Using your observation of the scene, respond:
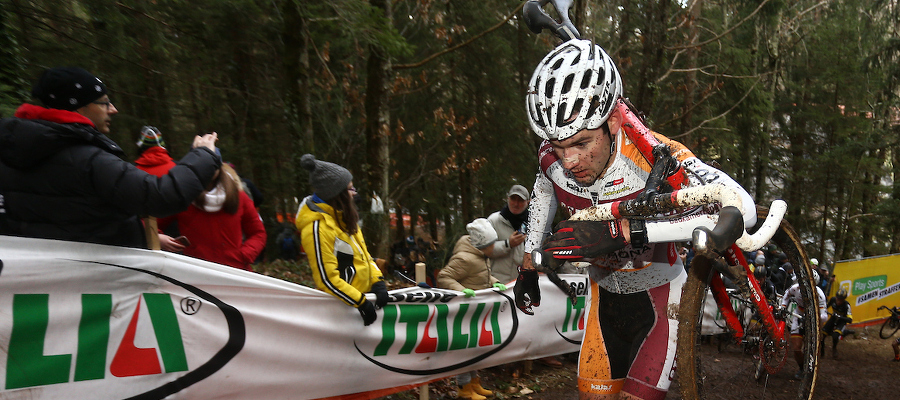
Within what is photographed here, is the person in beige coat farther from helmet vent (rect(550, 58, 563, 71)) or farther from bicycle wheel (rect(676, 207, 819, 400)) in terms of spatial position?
helmet vent (rect(550, 58, 563, 71))

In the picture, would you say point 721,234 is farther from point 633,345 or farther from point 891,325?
point 891,325

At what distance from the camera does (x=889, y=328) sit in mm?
15102

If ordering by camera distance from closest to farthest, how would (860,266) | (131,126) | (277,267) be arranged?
(131,126), (277,267), (860,266)

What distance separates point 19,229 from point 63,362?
2.61ft

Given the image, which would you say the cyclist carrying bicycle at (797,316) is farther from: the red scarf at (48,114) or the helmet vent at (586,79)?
the red scarf at (48,114)

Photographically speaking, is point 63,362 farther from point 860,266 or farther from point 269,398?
point 860,266

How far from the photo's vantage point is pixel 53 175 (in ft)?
9.28

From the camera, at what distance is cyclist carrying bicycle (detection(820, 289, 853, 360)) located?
12.0 m

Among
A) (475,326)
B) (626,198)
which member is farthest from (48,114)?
(475,326)

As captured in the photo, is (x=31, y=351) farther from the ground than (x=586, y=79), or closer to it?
closer to it

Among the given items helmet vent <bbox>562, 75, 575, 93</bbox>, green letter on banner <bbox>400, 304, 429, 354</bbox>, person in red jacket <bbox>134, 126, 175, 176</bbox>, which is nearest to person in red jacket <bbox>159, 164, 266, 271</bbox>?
person in red jacket <bbox>134, 126, 175, 176</bbox>

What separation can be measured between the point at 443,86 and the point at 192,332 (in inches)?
522

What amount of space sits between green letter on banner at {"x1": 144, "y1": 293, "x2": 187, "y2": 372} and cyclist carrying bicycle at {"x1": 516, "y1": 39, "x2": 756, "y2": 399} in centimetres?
222

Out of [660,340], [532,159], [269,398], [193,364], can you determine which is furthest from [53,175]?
[532,159]
